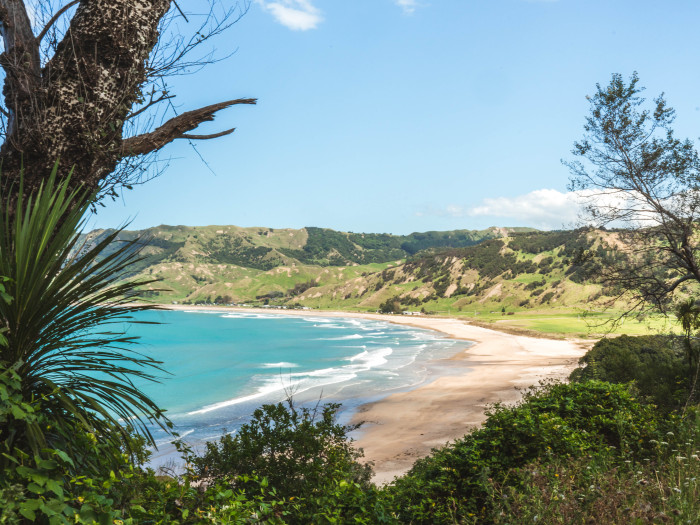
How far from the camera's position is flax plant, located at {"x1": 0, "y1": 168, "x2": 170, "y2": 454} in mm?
2430

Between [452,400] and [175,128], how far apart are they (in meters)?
21.6

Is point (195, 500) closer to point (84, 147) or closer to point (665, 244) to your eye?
point (84, 147)

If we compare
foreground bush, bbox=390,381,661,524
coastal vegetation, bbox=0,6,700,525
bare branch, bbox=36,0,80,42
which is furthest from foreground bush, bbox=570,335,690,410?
bare branch, bbox=36,0,80,42

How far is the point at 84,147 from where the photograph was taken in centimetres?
291

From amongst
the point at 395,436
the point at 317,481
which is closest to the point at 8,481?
the point at 317,481

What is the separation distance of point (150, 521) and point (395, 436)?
15.5 m

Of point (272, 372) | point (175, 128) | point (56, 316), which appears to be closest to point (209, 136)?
point (175, 128)

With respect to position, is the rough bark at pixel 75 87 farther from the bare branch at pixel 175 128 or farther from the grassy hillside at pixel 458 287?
the grassy hillside at pixel 458 287

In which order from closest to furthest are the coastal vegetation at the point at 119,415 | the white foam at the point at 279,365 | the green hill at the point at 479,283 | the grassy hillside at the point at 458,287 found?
the coastal vegetation at the point at 119,415, the white foam at the point at 279,365, the grassy hillside at the point at 458,287, the green hill at the point at 479,283

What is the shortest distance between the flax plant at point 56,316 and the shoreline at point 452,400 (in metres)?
8.53

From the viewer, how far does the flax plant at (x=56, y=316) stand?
2.43m

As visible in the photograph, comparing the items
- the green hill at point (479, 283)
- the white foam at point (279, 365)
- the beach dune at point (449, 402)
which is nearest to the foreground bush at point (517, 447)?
the beach dune at point (449, 402)

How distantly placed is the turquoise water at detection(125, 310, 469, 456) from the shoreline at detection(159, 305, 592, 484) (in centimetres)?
170

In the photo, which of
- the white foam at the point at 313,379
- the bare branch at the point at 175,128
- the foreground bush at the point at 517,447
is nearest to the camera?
the bare branch at the point at 175,128
